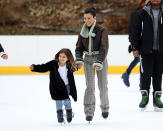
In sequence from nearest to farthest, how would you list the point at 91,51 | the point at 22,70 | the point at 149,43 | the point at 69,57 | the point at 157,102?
the point at 69,57 → the point at 91,51 → the point at 149,43 → the point at 157,102 → the point at 22,70

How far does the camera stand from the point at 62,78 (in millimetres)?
5523

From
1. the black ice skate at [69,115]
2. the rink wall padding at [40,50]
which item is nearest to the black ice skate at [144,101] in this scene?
the black ice skate at [69,115]

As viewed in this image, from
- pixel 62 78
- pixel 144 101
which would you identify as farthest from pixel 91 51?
pixel 144 101

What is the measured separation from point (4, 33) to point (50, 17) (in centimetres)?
109

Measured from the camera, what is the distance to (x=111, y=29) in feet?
43.4

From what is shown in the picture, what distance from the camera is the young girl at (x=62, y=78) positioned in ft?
17.9

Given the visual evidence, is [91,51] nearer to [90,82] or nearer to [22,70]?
[90,82]

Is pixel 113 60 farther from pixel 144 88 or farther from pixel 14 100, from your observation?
pixel 144 88

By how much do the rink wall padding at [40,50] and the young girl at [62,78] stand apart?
7.03 m

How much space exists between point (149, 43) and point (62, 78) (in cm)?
147

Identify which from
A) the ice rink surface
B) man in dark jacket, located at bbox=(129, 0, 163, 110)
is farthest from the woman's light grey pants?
man in dark jacket, located at bbox=(129, 0, 163, 110)

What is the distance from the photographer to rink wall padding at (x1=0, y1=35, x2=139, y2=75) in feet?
41.1

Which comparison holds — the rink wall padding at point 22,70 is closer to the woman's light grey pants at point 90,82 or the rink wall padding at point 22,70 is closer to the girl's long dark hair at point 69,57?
the woman's light grey pants at point 90,82

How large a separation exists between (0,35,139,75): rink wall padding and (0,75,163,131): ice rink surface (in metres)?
2.37
